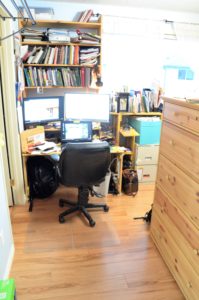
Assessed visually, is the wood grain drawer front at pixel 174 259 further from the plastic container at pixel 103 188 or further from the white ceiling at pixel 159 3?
the white ceiling at pixel 159 3

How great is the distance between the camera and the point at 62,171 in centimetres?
213

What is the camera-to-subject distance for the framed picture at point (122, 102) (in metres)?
3.04

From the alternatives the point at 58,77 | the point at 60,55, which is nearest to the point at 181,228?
the point at 58,77

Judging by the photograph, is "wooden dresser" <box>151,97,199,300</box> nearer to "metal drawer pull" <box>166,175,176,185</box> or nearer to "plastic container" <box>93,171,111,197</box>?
"metal drawer pull" <box>166,175,176,185</box>

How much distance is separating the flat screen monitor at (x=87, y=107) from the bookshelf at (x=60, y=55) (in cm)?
29

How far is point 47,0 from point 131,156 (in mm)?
2271

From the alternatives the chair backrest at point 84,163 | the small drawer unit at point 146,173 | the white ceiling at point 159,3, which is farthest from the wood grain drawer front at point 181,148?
the white ceiling at point 159,3

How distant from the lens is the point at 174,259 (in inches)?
68.3

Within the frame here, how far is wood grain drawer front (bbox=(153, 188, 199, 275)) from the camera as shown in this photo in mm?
1456

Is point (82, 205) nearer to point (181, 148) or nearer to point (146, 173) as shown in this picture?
point (146, 173)

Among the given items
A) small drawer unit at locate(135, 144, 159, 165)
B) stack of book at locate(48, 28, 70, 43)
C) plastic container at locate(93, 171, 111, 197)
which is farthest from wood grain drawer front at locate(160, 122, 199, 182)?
stack of book at locate(48, 28, 70, 43)

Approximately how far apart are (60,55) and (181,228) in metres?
2.41

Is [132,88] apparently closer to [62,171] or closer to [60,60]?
[60,60]

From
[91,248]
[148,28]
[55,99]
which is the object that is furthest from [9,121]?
[148,28]
